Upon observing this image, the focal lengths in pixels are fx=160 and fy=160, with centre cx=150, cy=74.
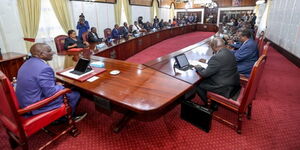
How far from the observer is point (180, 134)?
1.83 m

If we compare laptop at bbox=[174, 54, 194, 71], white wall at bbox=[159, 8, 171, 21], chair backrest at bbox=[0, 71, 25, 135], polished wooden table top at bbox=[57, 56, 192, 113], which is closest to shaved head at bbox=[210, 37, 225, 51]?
laptop at bbox=[174, 54, 194, 71]

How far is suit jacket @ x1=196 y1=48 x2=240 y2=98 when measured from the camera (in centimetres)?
181

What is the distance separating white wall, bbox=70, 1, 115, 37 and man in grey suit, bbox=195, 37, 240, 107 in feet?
19.6

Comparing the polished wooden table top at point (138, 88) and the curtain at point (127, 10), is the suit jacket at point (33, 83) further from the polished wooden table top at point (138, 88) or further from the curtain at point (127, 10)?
the curtain at point (127, 10)

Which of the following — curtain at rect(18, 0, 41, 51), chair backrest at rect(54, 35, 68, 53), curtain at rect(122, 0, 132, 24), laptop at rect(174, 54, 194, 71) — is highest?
curtain at rect(122, 0, 132, 24)

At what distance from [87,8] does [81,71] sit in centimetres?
572

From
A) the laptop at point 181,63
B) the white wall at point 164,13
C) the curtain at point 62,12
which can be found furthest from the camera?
the white wall at point 164,13

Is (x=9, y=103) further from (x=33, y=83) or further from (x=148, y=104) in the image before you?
(x=148, y=104)

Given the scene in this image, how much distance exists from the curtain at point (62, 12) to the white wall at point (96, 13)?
0.28m

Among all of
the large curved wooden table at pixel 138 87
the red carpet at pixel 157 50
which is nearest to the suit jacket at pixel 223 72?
the large curved wooden table at pixel 138 87

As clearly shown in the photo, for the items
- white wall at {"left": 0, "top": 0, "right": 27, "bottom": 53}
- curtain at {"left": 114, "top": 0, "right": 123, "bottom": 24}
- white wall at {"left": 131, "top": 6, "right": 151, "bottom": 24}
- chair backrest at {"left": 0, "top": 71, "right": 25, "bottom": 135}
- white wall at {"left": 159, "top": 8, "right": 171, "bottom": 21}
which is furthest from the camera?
white wall at {"left": 159, "top": 8, "right": 171, "bottom": 21}

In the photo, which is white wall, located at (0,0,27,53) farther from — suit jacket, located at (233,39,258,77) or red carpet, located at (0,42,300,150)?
suit jacket, located at (233,39,258,77)

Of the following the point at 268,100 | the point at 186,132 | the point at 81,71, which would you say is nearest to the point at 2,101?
the point at 81,71

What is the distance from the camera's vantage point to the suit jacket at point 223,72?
5.93 feet
